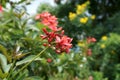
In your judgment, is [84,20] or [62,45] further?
[84,20]

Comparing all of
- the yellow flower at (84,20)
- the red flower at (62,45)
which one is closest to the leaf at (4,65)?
the red flower at (62,45)

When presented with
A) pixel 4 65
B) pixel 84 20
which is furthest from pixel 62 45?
pixel 84 20

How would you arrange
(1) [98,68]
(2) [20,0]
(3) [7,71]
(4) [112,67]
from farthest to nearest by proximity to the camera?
1. (1) [98,68]
2. (4) [112,67]
3. (2) [20,0]
4. (3) [7,71]

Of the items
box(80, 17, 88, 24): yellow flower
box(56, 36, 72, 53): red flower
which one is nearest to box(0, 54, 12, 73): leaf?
box(56, 36, 72, 53): red flower

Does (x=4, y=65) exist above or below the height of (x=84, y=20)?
below

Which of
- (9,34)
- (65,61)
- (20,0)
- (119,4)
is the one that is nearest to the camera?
(9,34)

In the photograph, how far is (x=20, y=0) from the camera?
2.53 m

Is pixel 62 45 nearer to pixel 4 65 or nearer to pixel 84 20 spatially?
pixel 4 65

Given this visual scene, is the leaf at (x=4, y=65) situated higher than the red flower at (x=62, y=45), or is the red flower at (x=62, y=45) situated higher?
the red flower at (x=62, y=45)

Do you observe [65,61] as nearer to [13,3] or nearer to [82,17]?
[13,3]

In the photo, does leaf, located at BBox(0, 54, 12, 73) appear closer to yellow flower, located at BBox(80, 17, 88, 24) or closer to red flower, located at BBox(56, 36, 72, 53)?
red flower, located at BBox(56, 36, 72, 53)

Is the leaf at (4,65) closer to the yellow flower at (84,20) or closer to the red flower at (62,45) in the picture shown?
the red flower at (62,45)

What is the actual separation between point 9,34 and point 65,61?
2.76 feet

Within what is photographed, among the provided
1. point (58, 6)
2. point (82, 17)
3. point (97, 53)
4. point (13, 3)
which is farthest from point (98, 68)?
point (13, 3)
